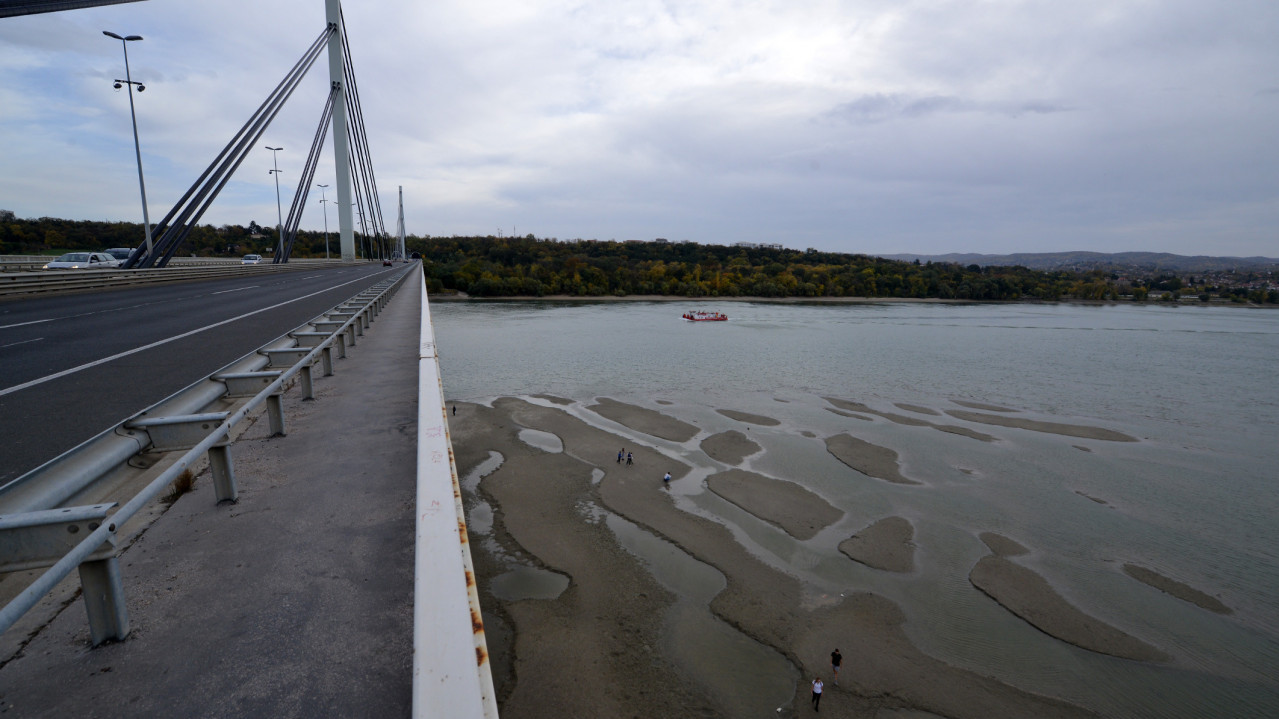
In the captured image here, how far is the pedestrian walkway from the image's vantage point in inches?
73.4

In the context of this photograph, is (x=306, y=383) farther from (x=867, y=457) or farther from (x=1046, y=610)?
(x=867, y=457)

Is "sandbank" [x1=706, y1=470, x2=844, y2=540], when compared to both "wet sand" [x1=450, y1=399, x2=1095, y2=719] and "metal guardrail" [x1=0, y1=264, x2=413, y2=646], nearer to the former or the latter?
"wet sand" [x1=450, y1=399, x2=1095, y2=719]

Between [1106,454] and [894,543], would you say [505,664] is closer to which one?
[894,543]

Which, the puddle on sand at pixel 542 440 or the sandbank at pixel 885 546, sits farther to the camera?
the puddle on sand at pixel 542 440

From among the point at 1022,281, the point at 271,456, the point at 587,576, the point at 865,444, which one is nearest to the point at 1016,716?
the point at 587,576

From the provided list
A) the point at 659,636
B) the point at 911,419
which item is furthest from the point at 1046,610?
the point at 911,419

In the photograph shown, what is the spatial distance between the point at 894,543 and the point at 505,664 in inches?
325

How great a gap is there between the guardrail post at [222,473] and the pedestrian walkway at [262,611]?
8cm

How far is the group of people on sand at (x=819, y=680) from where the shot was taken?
7.84 meters

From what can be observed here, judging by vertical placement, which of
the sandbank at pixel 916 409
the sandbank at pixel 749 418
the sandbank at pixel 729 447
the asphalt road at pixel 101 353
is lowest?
the sandbank at pixel 916 409

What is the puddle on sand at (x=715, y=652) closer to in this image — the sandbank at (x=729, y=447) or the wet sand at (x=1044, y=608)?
the wet sand at (x=1044, y=608)

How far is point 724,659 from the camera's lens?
873cm

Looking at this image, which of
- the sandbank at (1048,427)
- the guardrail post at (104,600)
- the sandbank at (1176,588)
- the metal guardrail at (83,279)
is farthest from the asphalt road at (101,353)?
the sandbank at (1048,427)

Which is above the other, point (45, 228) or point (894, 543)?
point (45, 228)
